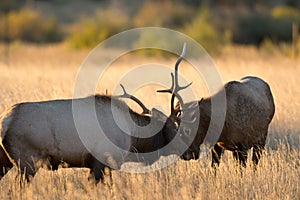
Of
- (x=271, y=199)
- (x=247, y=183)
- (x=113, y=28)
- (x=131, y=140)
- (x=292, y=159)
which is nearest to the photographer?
(x=271, y=199)

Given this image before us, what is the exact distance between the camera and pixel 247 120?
848cm

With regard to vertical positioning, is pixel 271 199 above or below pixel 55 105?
below

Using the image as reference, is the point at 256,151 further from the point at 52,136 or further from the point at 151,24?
the point at 151,24

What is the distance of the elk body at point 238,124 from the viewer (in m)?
8.37

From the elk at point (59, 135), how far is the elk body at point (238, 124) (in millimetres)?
995

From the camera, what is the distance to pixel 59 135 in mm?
7082

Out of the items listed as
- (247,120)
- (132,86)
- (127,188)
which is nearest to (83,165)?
(127,188)

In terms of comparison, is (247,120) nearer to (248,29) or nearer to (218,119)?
(218,119)

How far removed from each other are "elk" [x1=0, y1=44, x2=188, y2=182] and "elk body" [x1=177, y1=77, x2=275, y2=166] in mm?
995

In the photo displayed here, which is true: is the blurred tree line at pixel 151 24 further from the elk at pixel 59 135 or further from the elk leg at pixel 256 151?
the elk at pixel 59 135

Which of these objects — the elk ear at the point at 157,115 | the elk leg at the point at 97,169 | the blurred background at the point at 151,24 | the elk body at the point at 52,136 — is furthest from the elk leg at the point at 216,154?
the blurred background at the point at 151,24

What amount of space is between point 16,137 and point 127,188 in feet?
4.51

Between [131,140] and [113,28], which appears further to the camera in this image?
[113,28]

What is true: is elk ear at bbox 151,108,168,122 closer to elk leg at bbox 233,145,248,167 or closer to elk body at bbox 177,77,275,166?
elk body at bbox 177,77,275,166
